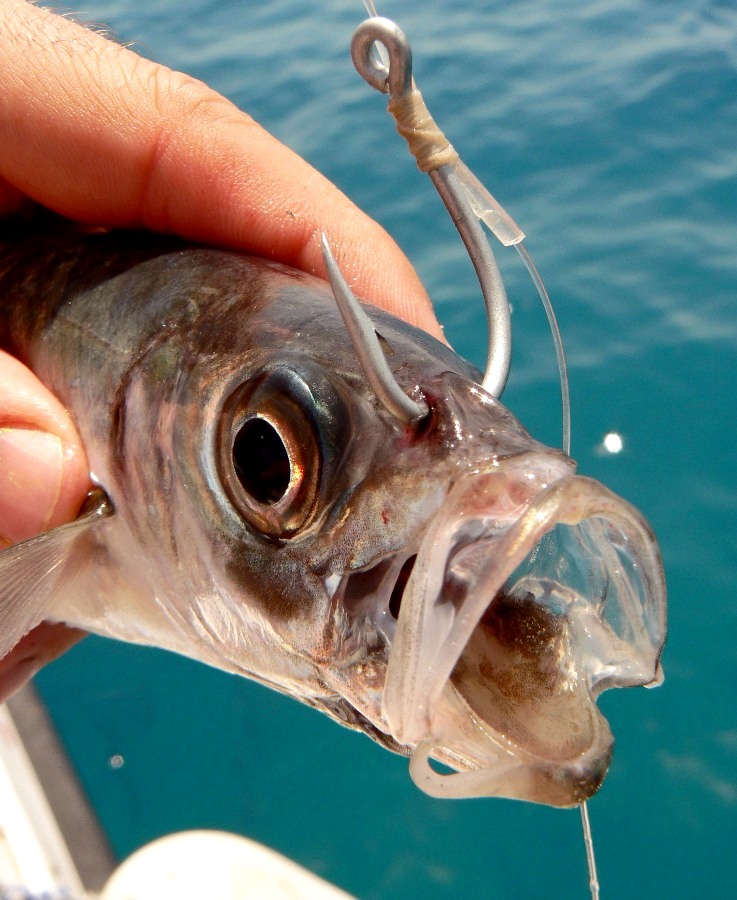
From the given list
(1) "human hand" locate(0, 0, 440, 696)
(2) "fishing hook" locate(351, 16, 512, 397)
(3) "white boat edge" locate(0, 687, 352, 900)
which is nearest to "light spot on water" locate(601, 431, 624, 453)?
(1) "human hand" locate(0, 0, 440, 696)

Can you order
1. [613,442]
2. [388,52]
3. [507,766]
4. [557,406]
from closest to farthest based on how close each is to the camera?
[507,766], [388,52], [613,442], [557,406]

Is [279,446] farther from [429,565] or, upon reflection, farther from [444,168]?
[444,168]

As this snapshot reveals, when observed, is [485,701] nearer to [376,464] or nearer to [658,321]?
[376,464]

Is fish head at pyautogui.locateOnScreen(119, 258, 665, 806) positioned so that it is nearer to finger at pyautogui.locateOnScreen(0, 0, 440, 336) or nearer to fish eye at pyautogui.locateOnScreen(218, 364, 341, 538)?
fish eye at pyautogui.locateOnScreen(218, 364, 341, 538)

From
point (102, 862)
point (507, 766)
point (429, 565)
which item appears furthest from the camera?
point (102, 862)

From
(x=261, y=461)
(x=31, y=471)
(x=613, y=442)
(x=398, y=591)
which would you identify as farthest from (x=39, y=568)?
(x=613, y=442)

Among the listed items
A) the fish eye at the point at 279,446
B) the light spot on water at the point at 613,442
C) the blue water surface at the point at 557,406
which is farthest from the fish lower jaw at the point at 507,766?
the light spot on water at the point at 613,442

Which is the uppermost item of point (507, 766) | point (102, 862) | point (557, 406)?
point (507, 766)

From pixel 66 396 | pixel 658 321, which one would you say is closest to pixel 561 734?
pixel 66 396
